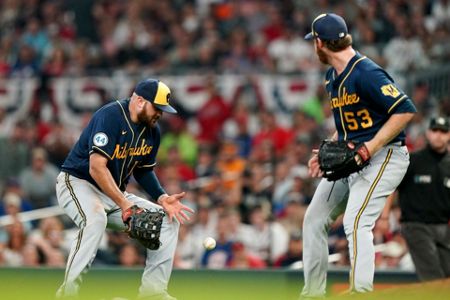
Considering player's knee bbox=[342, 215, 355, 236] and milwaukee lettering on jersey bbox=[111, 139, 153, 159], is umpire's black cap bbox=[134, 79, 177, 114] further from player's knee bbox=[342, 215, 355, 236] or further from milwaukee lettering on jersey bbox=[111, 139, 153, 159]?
player's knee bbox=[342, 215, 355, 236]

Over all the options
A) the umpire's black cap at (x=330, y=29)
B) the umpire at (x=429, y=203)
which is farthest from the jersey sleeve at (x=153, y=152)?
the umpire at (x=429, y=203)

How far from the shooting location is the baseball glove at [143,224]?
896cm

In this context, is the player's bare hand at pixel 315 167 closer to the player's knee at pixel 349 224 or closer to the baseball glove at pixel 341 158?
the baseball glove at pixel 341 158

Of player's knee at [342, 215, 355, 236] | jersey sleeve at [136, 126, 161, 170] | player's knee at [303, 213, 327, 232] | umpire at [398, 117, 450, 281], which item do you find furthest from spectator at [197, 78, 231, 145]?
player's knee at [342, 215, 355, 236]

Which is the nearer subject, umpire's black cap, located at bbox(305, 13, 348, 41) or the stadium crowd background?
umpire's black cap, located at bbox(305, 13, 348, 41)

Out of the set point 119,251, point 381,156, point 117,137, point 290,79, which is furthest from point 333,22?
point 290,79

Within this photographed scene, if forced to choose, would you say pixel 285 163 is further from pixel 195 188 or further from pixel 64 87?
pixel 64 87

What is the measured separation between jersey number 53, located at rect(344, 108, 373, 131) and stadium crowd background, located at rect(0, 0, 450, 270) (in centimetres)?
361

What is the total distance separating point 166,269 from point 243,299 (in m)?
1.77

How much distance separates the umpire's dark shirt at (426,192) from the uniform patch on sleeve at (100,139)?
367 cm

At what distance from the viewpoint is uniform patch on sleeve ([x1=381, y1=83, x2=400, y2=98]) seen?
8547mm

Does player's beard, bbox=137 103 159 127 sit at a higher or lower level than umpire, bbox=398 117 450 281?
higher

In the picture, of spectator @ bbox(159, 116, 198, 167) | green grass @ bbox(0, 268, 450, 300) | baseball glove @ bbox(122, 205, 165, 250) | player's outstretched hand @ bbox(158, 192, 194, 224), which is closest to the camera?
baseball glove @ bbox(122, 205, 165, 250)

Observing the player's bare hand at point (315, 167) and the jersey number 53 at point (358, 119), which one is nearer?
the jersey number 53 at point (358, 119)
